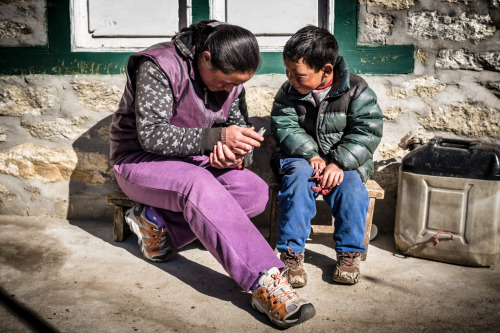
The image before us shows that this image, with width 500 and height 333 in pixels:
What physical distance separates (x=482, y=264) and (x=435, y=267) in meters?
0.27

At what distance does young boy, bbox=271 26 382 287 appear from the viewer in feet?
8.05

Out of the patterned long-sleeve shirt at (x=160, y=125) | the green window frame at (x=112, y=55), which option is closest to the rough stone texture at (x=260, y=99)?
the green window frame at (x=112, y=55)

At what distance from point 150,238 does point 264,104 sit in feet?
4.07

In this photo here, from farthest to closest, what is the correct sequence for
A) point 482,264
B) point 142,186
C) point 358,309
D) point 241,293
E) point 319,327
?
point 482,264 < point 142,186 < point 241,293 < point 358,309 < point 319,327

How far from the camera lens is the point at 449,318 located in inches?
81.9

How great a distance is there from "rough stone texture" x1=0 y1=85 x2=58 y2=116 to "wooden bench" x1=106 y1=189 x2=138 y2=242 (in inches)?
35.6

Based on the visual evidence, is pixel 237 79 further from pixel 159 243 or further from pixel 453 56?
pixel 453 56

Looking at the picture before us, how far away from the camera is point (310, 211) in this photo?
2484 millimetres

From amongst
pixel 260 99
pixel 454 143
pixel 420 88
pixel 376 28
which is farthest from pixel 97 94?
pixel 454 143

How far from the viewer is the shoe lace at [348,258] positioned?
2455 mm

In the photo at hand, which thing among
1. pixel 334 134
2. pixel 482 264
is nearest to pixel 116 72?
pixel 334 134

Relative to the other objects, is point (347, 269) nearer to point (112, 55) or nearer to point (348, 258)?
point (348, 258)

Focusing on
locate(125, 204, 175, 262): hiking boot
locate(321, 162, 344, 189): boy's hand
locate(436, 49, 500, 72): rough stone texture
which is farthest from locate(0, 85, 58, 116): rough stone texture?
locate(436, 49, 500, 72): rough stone texture

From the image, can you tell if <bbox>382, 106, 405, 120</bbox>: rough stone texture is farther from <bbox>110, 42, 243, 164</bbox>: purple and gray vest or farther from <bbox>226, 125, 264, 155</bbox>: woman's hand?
<bbox>226, 125, 264, 155</bbox>: woman's hand
